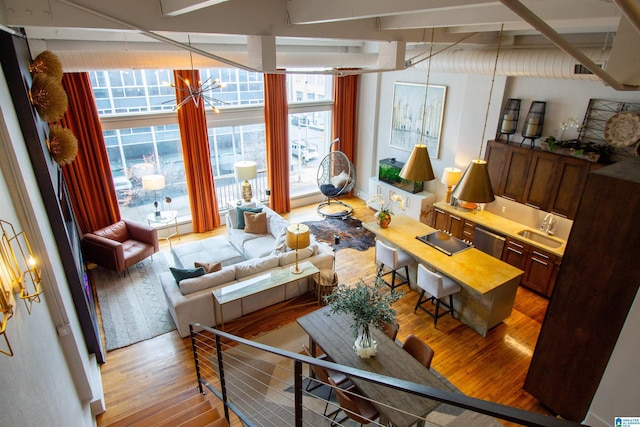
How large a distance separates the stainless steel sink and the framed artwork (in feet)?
7.73

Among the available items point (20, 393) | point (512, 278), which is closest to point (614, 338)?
point (512, 278)

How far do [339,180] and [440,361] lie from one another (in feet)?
15.7

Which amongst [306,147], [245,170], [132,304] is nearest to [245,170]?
[245,170]

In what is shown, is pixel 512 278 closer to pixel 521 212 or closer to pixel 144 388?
pixel 521 212

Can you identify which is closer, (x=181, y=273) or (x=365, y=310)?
(x=365, y=310)

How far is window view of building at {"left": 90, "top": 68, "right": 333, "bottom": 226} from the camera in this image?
6402 mm

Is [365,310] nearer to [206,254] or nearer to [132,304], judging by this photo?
[206,254]

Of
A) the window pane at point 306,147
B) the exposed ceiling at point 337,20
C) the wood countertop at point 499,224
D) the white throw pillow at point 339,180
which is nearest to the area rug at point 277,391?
the wood countertop at point 499,224

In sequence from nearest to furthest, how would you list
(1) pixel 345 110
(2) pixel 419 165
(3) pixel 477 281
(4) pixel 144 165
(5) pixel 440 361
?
(2) pixel 419 165, (5) pixel 440 361, (3) pixel 477 281, (4) pixel 144 165, (1) pixel 345 110

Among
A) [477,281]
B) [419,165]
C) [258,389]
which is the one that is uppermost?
[419,165]

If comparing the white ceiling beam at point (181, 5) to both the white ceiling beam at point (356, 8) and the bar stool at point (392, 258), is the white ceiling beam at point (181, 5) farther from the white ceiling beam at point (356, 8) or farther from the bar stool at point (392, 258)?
the bar stool at point (392, 258)

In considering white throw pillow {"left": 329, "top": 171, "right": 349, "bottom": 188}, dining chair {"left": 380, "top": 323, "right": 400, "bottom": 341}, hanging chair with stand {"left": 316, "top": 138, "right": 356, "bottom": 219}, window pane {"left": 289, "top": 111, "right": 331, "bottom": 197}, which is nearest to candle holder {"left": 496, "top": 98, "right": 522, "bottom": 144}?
hanging chair with stand {"left": 316, "top": 138, "right": 356, "bottom": 219}

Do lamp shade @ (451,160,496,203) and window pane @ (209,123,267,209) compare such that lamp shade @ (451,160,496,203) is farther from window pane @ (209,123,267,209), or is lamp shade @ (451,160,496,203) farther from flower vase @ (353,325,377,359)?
window pane @ (209,123,267,209)

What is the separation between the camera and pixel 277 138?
7996 mm
